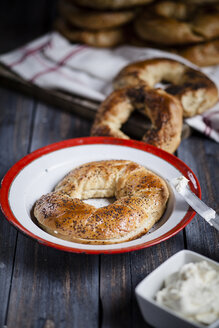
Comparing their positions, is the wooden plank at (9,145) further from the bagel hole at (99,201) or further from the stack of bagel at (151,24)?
the stack of bagel at (151,24)

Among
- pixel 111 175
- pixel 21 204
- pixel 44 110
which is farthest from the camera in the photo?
pixel 44 110

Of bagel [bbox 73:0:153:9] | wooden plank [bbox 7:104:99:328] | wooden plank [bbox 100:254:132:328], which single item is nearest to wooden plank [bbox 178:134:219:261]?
wooden plank [bbox 100:254:132:328]

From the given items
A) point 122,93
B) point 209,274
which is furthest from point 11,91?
point 209,274

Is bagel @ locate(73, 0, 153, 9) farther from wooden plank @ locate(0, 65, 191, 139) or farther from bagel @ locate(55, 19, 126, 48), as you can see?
wooden plank @ locate(0, 65, 191, 139)

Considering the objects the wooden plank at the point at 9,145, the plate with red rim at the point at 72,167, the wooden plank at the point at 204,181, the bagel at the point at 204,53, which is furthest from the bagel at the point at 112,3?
Result: the plate with red rim at the point at 72,167

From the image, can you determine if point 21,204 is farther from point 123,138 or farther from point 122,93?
point 122,93

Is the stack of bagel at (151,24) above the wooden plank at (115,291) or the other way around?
above
